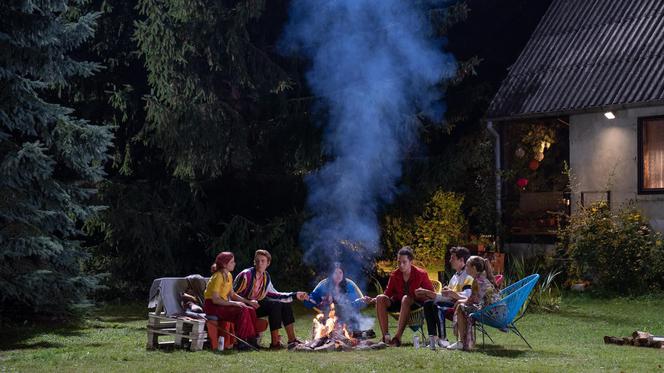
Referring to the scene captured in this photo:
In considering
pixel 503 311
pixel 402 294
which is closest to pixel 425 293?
pixel 402 294

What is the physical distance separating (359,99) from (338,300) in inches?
299

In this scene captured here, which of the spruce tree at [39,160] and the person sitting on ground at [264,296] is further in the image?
the spruce tree at [39,160]

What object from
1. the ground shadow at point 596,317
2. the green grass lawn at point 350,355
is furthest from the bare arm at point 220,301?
the ground shadow at point 596,317

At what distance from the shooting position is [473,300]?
438 inches

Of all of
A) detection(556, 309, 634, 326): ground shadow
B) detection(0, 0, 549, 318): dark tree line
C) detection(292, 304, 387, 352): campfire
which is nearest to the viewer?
detection(292, 304, 387, 352): campfire

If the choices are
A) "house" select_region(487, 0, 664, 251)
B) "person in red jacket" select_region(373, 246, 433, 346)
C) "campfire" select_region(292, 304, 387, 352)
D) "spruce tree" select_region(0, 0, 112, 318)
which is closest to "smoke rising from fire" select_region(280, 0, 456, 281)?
"house" select_region(487, 0, 664, 251)

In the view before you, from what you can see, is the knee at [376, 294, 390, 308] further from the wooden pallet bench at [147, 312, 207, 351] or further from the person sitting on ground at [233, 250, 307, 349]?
the wooden pallet bench at [147, 312, 207, 351]

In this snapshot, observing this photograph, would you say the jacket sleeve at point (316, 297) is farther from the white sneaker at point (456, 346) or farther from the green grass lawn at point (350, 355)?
the white sneaker at point (456, 346)

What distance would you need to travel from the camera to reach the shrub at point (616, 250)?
684 inches

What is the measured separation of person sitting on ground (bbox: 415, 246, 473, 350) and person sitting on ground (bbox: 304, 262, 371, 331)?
35.9 inches

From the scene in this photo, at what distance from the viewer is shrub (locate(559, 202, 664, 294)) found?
17375 mm

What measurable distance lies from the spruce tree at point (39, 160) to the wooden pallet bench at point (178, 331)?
2.14 m

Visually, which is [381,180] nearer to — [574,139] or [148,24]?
[574,139]

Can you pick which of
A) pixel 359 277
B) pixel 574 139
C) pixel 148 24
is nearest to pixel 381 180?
pixel 359 277
